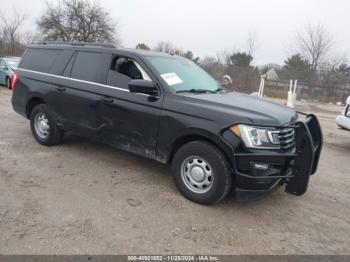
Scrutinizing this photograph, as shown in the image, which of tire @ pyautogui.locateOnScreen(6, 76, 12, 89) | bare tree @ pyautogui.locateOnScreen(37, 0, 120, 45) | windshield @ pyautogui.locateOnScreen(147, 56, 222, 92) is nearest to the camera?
windshield @ pyautogui.locateOnScreen(147, 56, 222, 92)

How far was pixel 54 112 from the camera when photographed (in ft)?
18.8

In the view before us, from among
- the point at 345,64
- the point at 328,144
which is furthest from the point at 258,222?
the point at 345,64

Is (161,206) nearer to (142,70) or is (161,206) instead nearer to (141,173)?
(141,173)

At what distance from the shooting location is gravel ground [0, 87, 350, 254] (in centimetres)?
329

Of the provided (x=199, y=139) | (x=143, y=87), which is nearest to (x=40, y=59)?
(x=143, y=87)

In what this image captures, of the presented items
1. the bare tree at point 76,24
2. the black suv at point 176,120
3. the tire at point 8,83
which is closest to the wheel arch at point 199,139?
the black suv at point 176,120

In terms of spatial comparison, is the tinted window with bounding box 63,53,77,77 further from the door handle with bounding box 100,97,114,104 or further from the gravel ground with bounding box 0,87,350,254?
the gravel ground with bounding box 0,87,350,254

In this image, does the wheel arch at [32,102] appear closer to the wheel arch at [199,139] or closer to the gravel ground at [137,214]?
the gravel ground at [137,214]

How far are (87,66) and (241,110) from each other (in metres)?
2.63

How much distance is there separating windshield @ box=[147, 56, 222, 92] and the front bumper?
55.2 inches

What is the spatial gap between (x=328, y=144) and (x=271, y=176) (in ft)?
17.3

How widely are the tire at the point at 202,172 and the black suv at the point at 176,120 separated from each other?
1 centimetres

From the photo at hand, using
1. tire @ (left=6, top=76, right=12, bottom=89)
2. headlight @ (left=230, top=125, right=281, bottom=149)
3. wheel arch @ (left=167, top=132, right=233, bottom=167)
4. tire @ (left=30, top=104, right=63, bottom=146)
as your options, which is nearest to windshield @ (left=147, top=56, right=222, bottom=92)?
wheel arch @ (left=167, top=132, right=233, bottom=167)

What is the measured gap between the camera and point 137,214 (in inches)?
151
